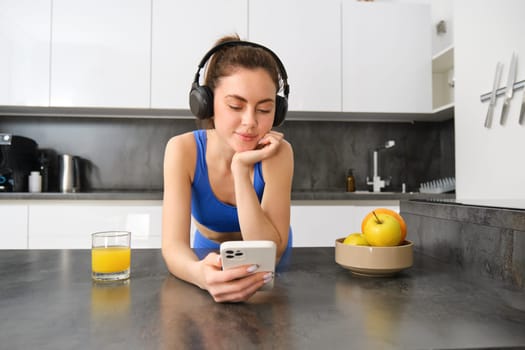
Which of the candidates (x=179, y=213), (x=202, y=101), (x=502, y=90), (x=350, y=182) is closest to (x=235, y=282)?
(x=179, y=213)

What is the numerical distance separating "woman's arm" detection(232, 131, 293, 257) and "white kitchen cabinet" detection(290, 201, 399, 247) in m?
1.27

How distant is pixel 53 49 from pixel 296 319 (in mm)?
2693

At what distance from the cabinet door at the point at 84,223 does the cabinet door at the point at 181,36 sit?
0.77 meters

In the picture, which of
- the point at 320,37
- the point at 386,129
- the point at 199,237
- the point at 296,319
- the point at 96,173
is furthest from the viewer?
the point at 386,129

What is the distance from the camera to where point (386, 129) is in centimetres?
307

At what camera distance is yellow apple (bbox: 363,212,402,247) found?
77 cm

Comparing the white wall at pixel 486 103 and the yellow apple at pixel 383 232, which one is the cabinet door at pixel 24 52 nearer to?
the yellow apple at pixel 383 232

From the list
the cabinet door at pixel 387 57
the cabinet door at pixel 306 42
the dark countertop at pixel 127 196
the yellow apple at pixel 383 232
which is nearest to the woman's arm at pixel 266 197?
the yellow apple at pixel 383 232

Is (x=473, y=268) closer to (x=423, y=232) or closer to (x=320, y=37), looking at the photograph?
(x=423, y=232)

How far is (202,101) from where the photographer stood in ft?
3.19

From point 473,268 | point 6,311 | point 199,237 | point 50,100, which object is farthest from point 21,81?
point 473,268

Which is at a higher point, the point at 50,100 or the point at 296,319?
the point at 50,100

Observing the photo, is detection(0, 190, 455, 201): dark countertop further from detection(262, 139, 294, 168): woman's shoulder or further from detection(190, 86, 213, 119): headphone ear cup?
detection(190, 86, 213, 119): headphone ear cup

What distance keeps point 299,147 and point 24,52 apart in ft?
6.82
